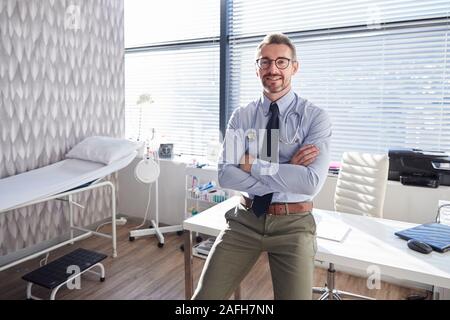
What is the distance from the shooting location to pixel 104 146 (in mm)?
3238

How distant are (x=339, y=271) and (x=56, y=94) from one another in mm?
3012

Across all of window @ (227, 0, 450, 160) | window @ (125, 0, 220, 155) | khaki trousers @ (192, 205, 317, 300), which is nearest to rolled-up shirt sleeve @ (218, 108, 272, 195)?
khaki trousers @ (192, 205, 317, 300)

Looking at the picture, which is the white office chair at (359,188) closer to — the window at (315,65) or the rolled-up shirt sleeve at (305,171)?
the window at (315,65)

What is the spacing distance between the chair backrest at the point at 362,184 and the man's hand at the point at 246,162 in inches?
44.9

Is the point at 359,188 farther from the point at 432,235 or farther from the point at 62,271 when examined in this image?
the point at 62,271

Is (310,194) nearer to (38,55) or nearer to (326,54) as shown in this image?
(326,54)

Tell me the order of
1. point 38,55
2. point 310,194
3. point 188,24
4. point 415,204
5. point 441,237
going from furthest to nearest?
point 188,24
point 38,55
point 415,204
point 441,237
point 310,194

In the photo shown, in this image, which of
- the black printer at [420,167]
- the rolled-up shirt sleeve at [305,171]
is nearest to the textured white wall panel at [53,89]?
the rolled-up shirt sleeve at [305,171]

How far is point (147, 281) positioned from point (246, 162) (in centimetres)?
161

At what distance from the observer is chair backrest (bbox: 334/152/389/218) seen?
7.73 feet

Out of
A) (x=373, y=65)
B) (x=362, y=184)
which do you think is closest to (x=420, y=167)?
(x=362, y=184)

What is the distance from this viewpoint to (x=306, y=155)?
1566 mm

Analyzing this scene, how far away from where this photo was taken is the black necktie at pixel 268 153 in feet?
5.24
